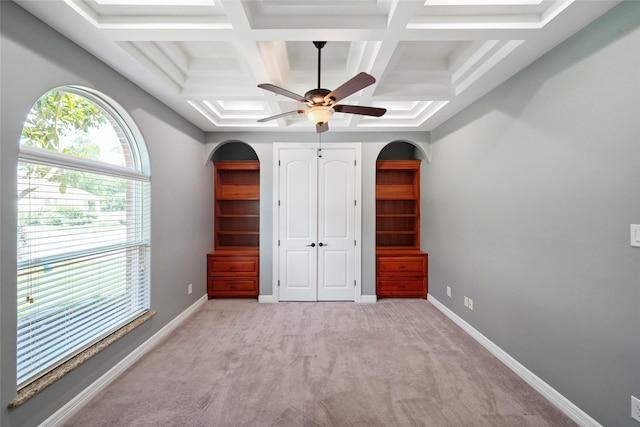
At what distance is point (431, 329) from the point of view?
9.61 ft

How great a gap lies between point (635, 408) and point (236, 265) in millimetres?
3851

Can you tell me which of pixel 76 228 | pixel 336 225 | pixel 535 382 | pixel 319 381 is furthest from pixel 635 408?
pixel 76 228

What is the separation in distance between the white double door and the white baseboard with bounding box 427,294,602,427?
1603mm

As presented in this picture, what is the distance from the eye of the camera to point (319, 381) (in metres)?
2.07

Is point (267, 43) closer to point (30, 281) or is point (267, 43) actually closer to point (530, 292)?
point (30, 281)

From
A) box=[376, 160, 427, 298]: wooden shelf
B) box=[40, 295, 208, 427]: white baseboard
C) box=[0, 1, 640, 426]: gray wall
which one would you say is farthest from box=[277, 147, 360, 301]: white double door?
box=[40, 295, 208, 427]: white baseboard

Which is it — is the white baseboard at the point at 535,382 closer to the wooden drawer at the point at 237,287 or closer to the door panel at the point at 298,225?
the door panel at the point at 298,225

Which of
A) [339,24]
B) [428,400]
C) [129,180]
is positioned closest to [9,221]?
[129,180]

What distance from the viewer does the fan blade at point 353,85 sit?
5.49 feet

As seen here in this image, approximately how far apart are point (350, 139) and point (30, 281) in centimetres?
351

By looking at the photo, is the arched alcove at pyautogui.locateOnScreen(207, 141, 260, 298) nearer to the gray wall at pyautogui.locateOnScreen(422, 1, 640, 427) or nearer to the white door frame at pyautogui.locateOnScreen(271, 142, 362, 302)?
the white door frame at pyautogui.locateOnScreen(271, 142, 362, 302)

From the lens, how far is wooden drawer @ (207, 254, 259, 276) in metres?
3.84

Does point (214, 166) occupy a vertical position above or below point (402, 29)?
below

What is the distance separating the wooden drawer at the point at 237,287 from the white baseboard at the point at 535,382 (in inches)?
109
